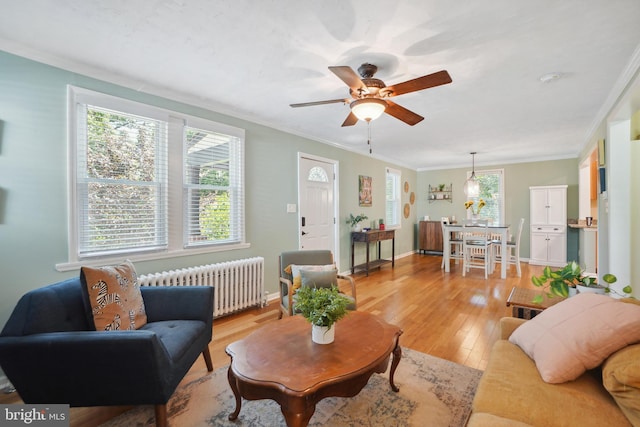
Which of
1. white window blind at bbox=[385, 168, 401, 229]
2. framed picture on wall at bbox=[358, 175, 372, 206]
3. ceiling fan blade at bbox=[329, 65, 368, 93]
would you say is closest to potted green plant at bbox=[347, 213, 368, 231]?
framed picture on wall at bbox=[358, 175, 372, 206]

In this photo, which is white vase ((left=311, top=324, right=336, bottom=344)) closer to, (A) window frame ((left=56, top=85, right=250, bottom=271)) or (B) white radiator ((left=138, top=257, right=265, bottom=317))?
(B) white radiator ((left=138, top=257, right=265, bottom=317))

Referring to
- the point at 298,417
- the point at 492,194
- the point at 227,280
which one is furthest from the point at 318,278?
the point at 492,194

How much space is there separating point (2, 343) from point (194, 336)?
88cm

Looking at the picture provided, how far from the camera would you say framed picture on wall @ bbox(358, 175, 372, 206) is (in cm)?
564

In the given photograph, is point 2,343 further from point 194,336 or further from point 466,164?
point 466,164

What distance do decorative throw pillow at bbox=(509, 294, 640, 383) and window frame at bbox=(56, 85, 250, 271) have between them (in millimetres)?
2953

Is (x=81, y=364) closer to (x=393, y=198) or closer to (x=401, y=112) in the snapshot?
(x=401, y=112)

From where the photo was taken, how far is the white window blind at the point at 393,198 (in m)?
6.78

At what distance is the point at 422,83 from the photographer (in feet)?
6.41

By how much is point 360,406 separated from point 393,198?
5.65 m

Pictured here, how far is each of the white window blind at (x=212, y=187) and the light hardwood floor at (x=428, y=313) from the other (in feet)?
3.15

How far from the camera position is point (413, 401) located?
1.83 metres

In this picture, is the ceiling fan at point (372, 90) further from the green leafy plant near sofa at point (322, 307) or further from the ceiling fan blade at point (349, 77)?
the green leafy plant near sofa at point (322, 307)

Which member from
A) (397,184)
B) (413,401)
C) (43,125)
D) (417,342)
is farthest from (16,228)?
(397,184)
